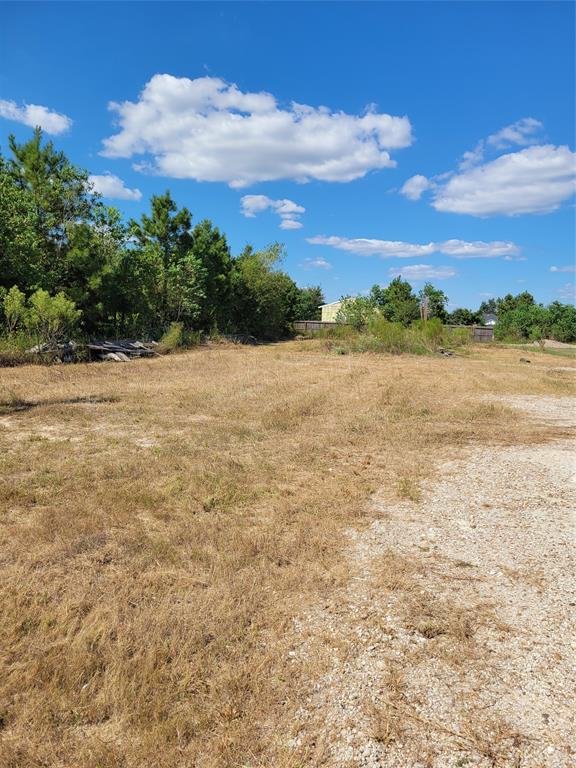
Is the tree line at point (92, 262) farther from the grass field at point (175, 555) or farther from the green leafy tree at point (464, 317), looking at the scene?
the green leafy tree at point (464, 317)

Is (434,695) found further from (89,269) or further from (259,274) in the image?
(259,274)

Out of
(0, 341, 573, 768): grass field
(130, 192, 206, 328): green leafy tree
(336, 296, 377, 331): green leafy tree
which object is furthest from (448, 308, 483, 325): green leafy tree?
(0, 341, 573, 768): grass field

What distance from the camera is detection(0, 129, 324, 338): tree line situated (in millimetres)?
13703

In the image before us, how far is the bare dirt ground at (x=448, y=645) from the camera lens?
1816 millimetres

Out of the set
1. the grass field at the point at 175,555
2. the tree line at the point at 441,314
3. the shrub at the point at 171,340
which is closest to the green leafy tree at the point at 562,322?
the tree line at the point at 441,314

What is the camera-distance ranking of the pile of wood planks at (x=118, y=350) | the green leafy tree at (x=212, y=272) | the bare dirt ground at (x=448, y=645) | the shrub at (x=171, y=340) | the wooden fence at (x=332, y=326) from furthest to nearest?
the wooden fence at (x=332, y=326)
the green leafy tree at (x=212, y=272)
the shrub at (x=171, y=340)
the pile of wood planks at (x=118, y=350)
the bare dirt ground at (x=448, y=645)

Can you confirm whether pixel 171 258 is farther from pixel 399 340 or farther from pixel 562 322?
pixel 562 322

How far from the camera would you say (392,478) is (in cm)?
496

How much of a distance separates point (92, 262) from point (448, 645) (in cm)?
1694

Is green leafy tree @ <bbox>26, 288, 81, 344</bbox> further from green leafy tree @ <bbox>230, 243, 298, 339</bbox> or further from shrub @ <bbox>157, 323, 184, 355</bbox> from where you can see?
green leafy tree @ <bbox>230, 243, 298, 339</bbox>

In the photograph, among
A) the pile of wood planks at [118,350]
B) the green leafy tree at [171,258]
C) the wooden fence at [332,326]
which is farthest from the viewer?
the wooden fence at [332,326]

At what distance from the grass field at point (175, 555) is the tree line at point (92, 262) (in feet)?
24.9

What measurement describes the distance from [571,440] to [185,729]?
6668 millimetres

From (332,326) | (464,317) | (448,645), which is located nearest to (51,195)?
(448,645)
